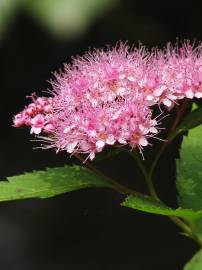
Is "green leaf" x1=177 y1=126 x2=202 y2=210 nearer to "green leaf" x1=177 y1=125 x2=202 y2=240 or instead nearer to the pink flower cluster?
"green leaf" x1=177 y1=125 x2=202 y2=240

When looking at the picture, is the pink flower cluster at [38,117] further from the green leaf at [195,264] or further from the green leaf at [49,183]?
the green leaf at [195,264]

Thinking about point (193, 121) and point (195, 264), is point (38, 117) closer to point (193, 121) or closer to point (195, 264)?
point (193, 121)

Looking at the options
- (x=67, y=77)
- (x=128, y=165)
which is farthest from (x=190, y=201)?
(x=128, y=165)

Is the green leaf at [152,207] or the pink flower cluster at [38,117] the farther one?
the pink flower cluster at [38,117]

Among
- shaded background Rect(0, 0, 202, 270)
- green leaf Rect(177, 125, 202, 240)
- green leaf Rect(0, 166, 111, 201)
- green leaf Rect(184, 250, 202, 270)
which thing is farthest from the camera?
shaded background Rect(0, 0, 202, 270)

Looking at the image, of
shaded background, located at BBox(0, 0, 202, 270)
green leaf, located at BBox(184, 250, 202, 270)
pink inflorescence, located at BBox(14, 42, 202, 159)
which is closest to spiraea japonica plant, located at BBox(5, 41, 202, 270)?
pink inflorescence, located at BBox(14, 42, 202, 159)

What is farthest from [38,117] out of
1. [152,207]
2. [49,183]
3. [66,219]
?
[66,219]

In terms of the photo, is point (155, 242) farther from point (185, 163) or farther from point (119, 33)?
point (185, 163)

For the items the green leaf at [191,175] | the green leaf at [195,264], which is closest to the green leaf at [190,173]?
the green leaf at [191,175]
